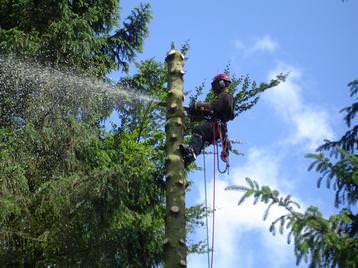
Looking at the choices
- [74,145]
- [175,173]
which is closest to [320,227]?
[175,173]

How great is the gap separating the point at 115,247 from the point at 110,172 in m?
0.88

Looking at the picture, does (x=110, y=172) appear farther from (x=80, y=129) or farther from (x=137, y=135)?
(x=137, y=135)

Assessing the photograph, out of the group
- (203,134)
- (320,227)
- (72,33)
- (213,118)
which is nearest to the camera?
(320,227)

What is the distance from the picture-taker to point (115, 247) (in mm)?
6531

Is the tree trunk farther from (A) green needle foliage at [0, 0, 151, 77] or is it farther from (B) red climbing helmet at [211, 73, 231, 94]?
(A) green needle foliage at [0, 0, 151, 77]

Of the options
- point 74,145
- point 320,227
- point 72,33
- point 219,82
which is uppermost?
point 72,33

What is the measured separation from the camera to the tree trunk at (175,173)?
16.1ft

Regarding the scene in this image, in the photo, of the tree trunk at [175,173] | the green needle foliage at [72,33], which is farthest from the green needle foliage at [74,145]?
the tree trunk at [175,173]

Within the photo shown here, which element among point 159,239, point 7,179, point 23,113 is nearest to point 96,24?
point 23,113

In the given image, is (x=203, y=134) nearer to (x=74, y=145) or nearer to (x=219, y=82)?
(x=219, y=82)

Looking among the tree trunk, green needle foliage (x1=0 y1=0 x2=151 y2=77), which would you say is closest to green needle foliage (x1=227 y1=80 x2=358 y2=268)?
the tree trunk

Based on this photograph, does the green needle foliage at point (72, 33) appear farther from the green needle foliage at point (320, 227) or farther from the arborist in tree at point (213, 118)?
the green needle foliage at point (320, 227)

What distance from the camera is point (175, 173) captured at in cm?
538

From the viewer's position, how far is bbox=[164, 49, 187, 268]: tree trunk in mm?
4914
